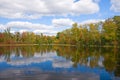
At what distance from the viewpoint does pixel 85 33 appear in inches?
4090

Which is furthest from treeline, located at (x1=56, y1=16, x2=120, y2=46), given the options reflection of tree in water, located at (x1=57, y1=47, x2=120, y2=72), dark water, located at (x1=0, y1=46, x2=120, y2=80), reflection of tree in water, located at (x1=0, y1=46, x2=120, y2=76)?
dark water, located at (x1=0, y1=46, x2=120, y2=80)

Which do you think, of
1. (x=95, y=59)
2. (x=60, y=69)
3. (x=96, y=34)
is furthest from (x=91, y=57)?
(x=96, y=34)

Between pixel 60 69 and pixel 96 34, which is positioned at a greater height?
pixel 96 34

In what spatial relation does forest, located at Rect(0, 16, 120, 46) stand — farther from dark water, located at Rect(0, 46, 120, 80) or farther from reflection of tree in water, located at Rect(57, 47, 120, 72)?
dark water, located at Rect(0, 46, 120, 80)

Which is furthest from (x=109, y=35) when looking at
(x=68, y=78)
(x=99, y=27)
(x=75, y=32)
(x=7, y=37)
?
(x=68, y=78)

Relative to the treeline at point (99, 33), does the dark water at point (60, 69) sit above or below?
below

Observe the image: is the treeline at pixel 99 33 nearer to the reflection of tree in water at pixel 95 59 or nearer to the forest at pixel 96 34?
the forest at pixel 96 34

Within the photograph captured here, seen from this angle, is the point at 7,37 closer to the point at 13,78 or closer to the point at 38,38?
the point at 38,38

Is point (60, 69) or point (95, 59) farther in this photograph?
point (95, 59)

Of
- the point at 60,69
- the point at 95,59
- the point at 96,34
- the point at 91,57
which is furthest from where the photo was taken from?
the point at 96,34

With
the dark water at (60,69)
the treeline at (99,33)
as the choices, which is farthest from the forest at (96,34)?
the dark water at (60,69)

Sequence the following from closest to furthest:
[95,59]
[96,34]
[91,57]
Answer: [95,59], [91,57], [96,34]

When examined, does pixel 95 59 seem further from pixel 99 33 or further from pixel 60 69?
pixel 99 33

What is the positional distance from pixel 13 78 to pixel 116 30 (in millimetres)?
79242
